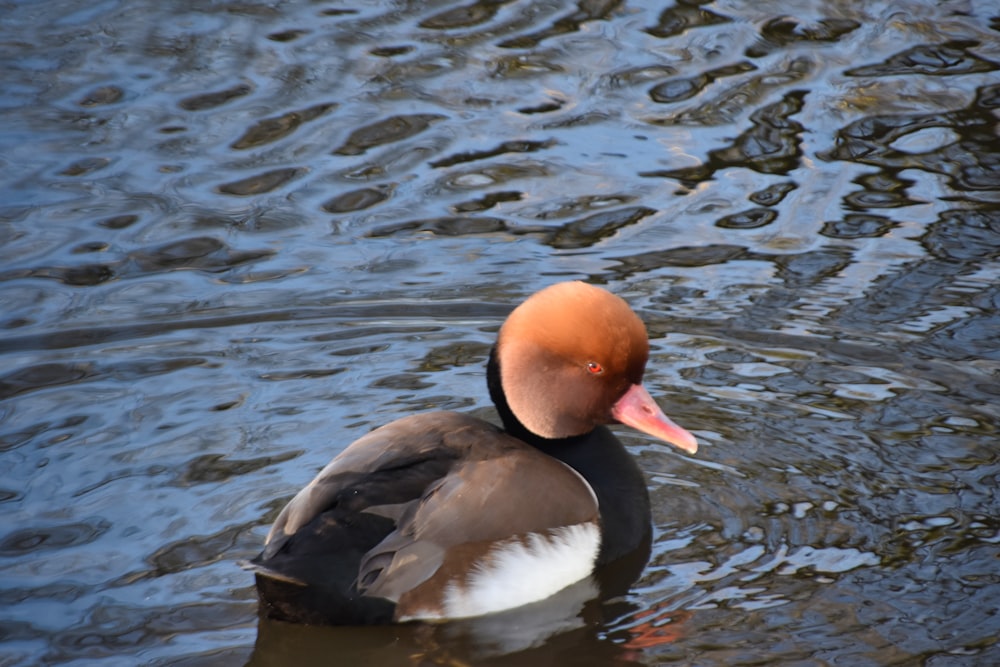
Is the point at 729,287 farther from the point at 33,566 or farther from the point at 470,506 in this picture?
the point at 33,566

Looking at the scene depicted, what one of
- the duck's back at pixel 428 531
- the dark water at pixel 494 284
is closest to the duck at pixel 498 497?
the duck's back at pixel 428 531

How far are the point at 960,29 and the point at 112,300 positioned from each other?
17.9ft

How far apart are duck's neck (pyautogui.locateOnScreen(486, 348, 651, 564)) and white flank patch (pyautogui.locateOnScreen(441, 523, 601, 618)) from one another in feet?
0.35

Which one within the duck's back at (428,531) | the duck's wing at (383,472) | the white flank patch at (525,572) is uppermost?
the duck's wing at (383,472)

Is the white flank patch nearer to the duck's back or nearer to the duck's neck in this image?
the duck's back

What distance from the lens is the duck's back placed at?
3908 mm

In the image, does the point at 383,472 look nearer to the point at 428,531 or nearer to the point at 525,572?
the point at 428,531

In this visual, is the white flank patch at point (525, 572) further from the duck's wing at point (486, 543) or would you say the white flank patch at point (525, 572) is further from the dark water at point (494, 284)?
the dark water at point (494, 284)

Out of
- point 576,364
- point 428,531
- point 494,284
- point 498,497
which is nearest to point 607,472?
point 576,364

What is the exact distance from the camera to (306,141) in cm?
754

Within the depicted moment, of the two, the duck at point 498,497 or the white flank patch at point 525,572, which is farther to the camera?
the white flank patch at point 525,572

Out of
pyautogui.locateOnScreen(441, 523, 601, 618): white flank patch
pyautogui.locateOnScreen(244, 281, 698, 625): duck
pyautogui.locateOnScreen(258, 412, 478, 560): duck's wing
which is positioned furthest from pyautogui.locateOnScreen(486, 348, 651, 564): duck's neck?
→ pyautogui.locateOnScreen(258, 412, 478, 560): duck's wing

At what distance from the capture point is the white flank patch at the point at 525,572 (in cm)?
410

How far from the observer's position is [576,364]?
4.42 metres
